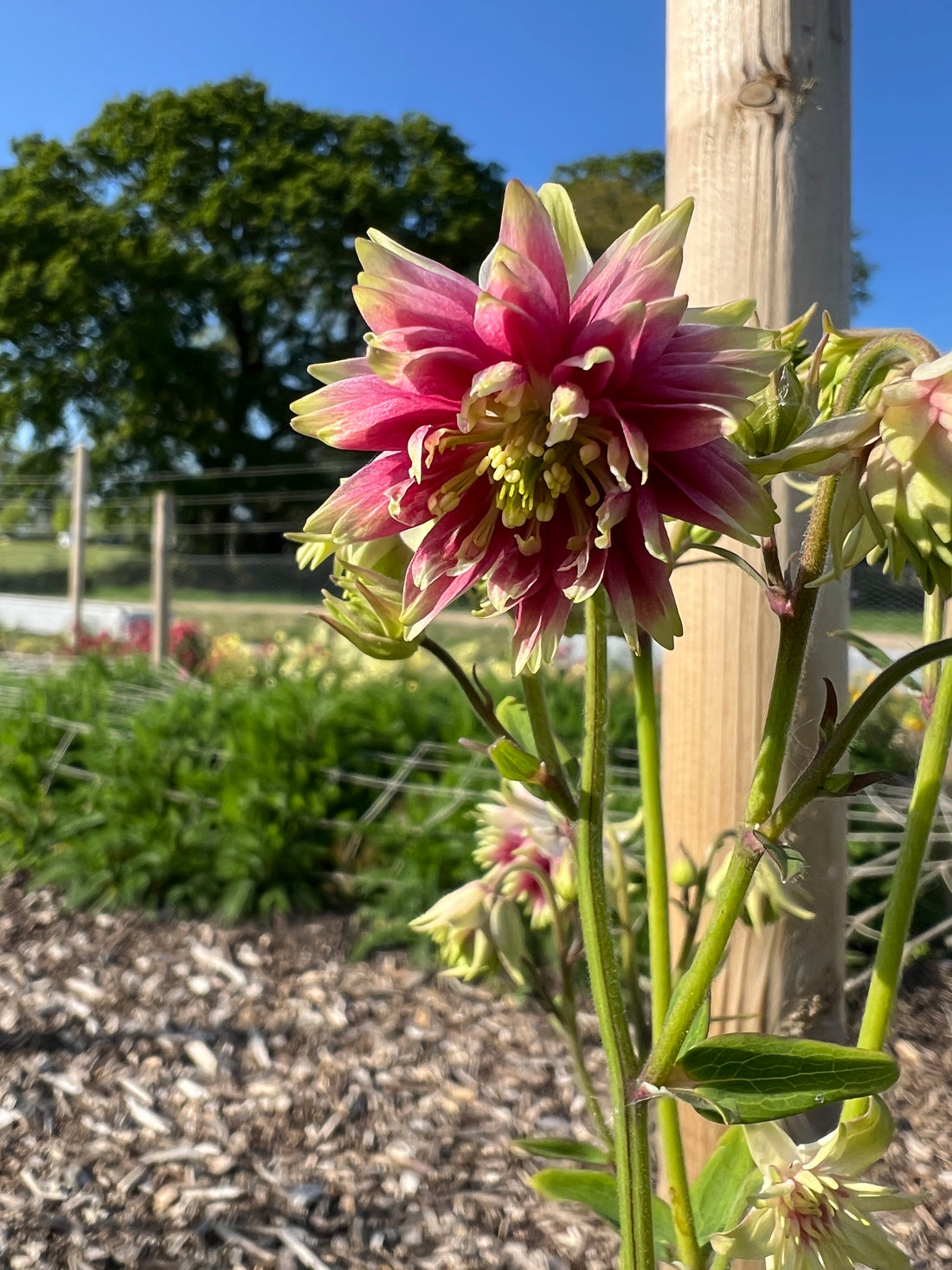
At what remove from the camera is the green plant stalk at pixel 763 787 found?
58 cm

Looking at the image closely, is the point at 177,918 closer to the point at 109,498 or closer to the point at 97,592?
the point at 97,592

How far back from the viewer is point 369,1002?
107 inches

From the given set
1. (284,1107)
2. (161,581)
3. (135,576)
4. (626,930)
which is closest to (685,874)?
(626,930)

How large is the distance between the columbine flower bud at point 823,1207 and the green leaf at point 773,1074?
0.49ft

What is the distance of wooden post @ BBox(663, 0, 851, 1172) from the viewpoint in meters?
1.13

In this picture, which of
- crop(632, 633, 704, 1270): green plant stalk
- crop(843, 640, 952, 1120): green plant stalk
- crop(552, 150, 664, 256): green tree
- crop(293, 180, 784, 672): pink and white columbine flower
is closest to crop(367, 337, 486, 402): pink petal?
crop(293, 180, 784, 672): pink and white columbine flower

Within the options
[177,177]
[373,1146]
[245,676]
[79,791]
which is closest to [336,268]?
[177,177]

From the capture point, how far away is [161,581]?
21.4 ft

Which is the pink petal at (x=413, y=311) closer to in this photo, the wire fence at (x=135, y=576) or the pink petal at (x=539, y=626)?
the pink petal at (x=539, y=626)

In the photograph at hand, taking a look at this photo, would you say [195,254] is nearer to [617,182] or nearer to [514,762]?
[617,182]

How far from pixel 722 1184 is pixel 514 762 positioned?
596 millimetres

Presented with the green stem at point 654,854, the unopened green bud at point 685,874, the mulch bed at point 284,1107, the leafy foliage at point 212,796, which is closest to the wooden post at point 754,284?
the unopened green bud at point 685,874

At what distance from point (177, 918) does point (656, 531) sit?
3093mm

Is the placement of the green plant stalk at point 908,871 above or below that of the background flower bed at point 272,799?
above
